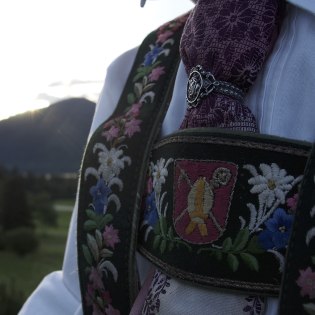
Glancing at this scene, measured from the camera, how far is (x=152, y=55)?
0.87 meters

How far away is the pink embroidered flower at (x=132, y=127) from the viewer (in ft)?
2.61

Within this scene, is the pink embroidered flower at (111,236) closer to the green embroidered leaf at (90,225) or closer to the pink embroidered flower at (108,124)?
the green embroidered leaf at (90,225)

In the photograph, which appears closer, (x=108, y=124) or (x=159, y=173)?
(x=159, y=173)

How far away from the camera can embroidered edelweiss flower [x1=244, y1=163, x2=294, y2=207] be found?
1.95ft

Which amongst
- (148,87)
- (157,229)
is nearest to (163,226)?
(157,229)

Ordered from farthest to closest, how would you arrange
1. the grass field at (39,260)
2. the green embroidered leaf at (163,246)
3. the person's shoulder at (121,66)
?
the grass field at (39,260) < the person's shoulder at (121,66) < the green embroidered leaf at (163,246)

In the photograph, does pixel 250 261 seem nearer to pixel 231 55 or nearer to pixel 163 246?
pixel 163 246

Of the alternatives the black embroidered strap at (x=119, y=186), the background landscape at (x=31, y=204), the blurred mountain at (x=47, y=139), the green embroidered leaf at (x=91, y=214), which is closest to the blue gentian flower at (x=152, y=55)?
the black embroidered strap at (x=119, y=186)

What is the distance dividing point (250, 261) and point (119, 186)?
0.23 m

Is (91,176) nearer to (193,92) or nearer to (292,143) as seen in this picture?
(193,92)

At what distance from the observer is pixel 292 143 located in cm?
60

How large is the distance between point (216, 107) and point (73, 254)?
0.32 meters

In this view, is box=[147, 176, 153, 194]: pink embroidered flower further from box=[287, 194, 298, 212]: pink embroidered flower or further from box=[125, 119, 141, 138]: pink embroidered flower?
box=[287, 194, 298, 212]: pink embroidered flower

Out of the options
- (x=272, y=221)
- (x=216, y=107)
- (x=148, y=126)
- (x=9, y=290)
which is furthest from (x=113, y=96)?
(x=9, y=290)
